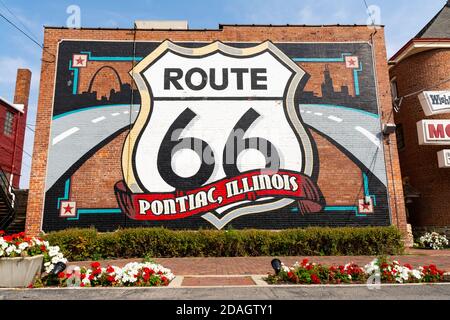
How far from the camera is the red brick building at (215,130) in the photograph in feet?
40.5

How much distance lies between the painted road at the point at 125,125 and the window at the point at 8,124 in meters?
9.90

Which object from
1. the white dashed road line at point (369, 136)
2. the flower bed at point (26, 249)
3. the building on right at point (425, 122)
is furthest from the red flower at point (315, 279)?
the building on right at point (425, 122)

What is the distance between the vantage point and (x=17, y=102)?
21.9 m

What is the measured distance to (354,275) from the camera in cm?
682

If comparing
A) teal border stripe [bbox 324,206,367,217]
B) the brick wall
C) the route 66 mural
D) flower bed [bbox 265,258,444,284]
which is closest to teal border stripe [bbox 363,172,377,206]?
the route 66 mural

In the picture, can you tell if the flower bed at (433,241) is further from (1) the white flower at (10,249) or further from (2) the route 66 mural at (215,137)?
(1) the white flower at (10,249)

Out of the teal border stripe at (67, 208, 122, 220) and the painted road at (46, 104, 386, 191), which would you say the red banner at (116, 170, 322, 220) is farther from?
the painted road at (46, 104, 386, 191)

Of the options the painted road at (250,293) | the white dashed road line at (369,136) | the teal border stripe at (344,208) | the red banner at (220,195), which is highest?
the white dashed road line at (369,136)

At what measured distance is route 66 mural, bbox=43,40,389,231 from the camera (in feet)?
40.5

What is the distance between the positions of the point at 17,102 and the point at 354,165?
829 inches

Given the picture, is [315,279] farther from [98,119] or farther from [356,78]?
[98,119]
